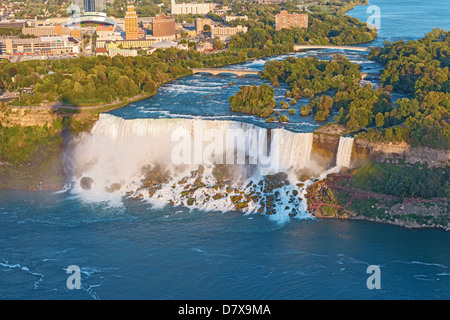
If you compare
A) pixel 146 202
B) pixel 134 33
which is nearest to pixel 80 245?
pixel 146 202

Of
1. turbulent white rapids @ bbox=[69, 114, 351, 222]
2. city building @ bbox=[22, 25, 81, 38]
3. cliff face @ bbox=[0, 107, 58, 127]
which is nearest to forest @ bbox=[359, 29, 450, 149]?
turbulent white rapids @ bbox=[69, 114, 351, 222]

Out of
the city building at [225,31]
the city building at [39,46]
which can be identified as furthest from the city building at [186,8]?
the city building at [39,46]

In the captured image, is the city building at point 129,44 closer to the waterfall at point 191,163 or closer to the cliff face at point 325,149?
the waterfall at point 191,163

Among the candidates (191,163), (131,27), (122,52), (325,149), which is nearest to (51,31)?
(131,27)

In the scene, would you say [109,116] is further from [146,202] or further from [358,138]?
[358,138]

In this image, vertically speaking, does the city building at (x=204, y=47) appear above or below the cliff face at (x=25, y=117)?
above

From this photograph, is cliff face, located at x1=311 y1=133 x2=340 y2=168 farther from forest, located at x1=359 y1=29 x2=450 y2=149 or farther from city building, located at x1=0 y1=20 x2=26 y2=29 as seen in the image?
city building, located at x1=0 y1=20 x2=26 y2=29
